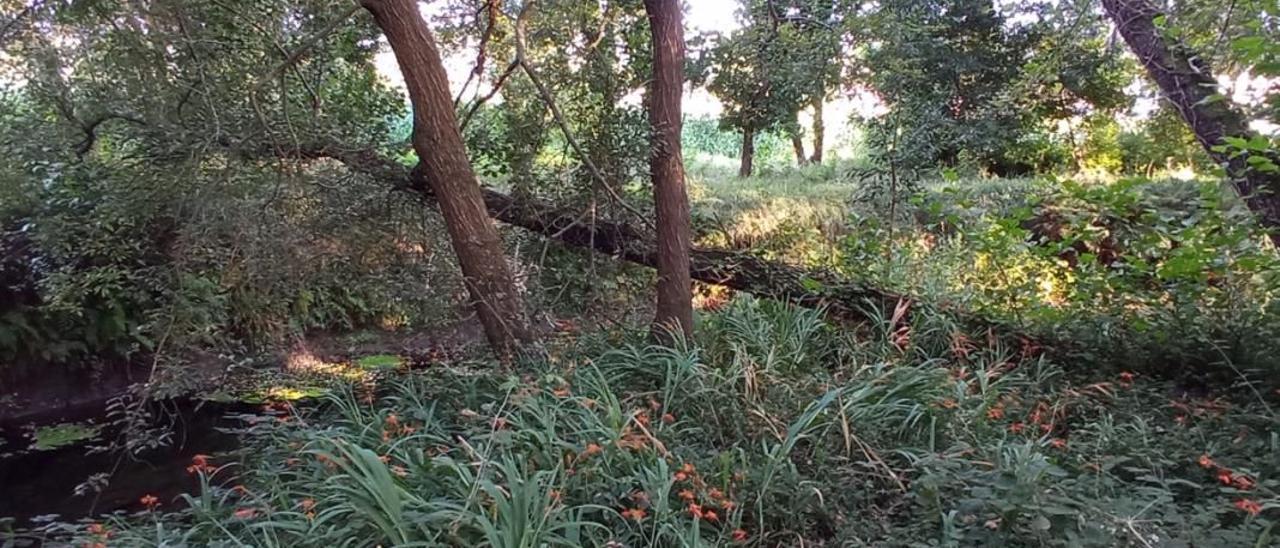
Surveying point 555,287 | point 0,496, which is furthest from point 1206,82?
point 0,496

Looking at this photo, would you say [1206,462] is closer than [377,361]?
Yes

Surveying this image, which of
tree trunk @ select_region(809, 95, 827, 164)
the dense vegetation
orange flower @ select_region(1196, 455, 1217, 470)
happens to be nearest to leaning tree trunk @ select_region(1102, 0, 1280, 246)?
the dense vegetation

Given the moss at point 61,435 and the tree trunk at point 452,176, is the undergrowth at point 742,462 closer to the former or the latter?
the tree trunk at point 452,176

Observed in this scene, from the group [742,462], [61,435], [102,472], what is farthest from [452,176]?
[61,435]

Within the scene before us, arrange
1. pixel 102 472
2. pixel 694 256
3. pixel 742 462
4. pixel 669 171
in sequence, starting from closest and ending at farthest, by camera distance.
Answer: pixel 742 462 → pixel 669 171 → pixel 102 472 → pixel 694 256

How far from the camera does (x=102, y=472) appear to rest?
455 cm

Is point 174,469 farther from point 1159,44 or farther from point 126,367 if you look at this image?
point 1159,44

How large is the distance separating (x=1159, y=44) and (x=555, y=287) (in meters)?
3.42

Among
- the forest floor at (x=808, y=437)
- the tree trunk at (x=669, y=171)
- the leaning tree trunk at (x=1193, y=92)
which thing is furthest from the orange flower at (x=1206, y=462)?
the tree trunk at (x=669, y=171)

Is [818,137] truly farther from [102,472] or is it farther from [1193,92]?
[102,472]

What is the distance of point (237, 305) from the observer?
4.96 metres

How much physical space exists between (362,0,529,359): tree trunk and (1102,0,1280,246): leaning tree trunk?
3.34m

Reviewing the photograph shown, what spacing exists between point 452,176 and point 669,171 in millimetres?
1119

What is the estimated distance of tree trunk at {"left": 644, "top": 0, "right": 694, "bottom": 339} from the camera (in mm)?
3975
